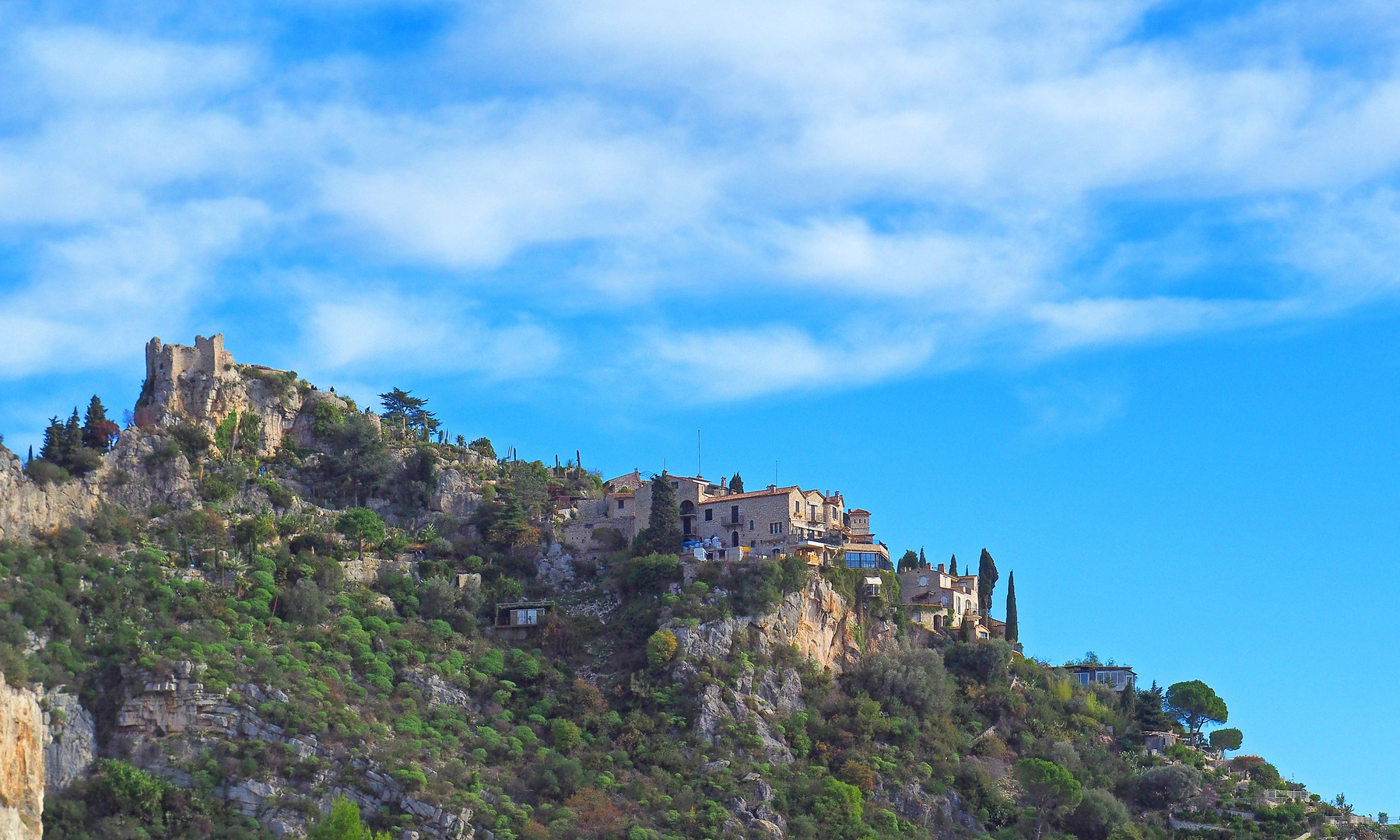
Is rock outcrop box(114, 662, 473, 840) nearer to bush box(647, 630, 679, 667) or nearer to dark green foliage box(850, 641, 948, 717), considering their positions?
bush box(647, 630, 679, 667)

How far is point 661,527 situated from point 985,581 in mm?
21421

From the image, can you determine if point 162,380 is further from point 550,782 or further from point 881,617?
point 881,617

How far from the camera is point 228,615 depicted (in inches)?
3568

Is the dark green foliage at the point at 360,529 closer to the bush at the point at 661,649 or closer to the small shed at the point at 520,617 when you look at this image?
the small shed at the point at 520,617

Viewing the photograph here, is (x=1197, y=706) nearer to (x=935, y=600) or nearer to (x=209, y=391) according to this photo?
(x=935, y=600)

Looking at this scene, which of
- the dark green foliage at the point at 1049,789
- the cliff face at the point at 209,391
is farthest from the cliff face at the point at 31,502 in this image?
the dark green foliage at the point at 1049,789

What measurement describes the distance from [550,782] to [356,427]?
104 feet

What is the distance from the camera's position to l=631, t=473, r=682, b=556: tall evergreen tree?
341 ft

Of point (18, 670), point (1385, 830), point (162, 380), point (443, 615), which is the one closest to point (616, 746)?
point (443, 615)

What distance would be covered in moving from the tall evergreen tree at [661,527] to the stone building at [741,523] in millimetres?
1022

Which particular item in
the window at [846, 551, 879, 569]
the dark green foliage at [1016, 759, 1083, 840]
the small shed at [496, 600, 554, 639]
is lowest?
the dark green foliage at [1016, 759, 1083, 840]

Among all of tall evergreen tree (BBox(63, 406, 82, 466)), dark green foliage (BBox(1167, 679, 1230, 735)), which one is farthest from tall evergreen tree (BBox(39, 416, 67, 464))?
dark green foliage (BBox(1167, 679, 1230, 735))

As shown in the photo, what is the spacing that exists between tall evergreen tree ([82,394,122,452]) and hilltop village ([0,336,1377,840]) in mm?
170

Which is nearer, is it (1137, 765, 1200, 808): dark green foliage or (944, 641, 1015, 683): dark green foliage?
(1137, 765, 1200, 808): dark green foliage
